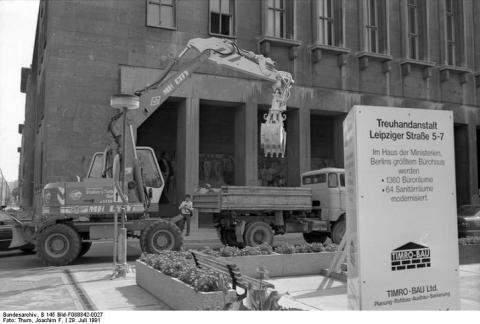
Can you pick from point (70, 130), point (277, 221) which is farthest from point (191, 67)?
point (70, 130)

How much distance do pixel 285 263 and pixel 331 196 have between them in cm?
678

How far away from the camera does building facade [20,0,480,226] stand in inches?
919

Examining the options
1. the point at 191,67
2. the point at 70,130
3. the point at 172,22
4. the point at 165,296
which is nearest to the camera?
the point at 165,296

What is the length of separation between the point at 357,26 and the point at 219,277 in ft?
81.5

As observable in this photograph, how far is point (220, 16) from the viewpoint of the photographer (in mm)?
26344

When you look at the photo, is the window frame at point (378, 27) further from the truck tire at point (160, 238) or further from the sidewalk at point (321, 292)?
the sidewalk at point (321, 292)

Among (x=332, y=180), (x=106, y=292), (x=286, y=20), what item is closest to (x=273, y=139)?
(x=332, y=180)

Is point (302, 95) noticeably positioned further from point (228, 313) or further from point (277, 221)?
point (228, 313)

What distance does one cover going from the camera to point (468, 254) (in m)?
12.7

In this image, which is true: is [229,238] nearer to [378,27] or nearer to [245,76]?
[245,76]

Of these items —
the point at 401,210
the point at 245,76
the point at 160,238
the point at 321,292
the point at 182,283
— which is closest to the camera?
the point at 401,210

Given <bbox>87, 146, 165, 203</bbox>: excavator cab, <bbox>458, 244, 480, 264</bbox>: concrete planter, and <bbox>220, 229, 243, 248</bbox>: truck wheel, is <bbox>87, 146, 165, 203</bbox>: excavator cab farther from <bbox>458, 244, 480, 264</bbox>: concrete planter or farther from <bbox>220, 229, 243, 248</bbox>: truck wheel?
<bbox>458, 244, 480, 264</bbox>: concrete planter

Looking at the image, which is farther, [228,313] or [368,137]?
[228,313]

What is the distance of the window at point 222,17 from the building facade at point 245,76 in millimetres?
58
